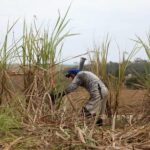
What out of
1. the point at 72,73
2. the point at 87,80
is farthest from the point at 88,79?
the point at 72,73

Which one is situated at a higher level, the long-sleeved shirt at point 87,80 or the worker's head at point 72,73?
the worker's head at point 72,73

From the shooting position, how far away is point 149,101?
21.3ft

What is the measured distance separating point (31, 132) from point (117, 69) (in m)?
3.25

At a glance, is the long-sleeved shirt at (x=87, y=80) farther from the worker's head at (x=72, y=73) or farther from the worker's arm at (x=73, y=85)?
the worker's head at (x=72, y=73)

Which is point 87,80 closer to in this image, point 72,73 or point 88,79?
point 88,79

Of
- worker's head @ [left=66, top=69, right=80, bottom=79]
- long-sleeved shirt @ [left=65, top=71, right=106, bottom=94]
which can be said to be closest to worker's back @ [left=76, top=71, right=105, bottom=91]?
long-sleeved shirt @ [left=65, top=71, right=106, bottom=94]

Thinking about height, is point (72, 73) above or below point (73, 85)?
above

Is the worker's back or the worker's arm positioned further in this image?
the worker's back

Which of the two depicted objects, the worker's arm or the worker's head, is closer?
the worker's arm

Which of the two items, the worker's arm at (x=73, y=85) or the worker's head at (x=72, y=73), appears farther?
the worker's head at (x=72, y=73)

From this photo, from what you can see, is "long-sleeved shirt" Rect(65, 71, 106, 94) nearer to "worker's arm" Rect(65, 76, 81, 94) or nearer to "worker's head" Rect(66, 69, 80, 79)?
"worker's arm" Rect(65, 76, 81, 94)

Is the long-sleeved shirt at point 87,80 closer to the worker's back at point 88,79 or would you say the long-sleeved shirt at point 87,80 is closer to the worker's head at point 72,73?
the worker's back at point 88,79

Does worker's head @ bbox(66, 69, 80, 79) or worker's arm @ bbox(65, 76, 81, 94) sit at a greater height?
worker's head @ bbox(66, 69, 80, 79)

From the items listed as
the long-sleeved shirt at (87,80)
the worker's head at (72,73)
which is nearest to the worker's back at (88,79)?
the long-sleeved shirt at (87,80)
